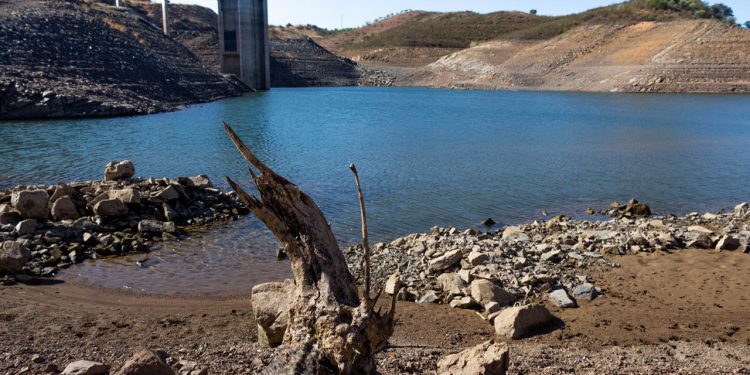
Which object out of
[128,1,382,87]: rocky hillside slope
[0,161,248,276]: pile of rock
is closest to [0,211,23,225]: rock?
[0,161,248,276]: pile of rock

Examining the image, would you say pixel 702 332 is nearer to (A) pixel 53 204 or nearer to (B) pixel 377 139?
(A) pixel 53 204

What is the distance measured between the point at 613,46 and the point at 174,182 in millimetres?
77564

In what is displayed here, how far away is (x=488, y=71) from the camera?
88.4 meters

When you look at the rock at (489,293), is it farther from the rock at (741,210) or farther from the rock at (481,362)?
the rock at (741,210)

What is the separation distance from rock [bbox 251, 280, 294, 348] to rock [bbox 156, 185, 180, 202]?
724 cm

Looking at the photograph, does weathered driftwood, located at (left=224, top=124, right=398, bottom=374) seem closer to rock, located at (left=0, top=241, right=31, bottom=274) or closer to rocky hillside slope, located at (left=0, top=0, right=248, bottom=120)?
rock, located at (left=0, top=241, right=31, bottom=274)

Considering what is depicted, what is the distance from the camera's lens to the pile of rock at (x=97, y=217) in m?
10.6

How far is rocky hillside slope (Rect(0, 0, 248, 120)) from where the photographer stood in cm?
3475

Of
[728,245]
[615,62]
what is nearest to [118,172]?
[728,245]

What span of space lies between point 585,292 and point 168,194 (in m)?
9.06

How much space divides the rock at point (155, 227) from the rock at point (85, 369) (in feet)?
22.5

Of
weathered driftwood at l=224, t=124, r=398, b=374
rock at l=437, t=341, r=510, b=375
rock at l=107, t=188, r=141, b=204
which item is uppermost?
weathered driftwood at l=224, t=124, r=398, b=374

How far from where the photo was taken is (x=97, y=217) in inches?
487

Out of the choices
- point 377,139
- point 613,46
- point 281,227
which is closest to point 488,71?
point 613,46
